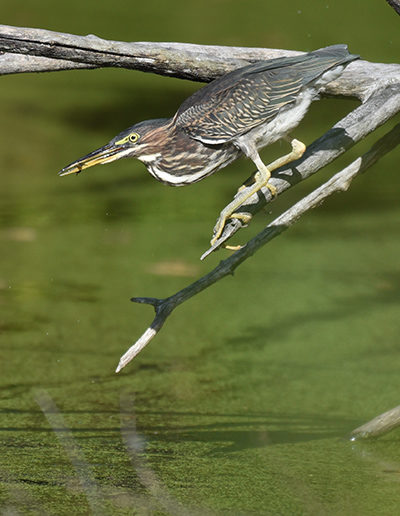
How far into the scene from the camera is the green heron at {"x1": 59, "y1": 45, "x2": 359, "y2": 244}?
1541 mm

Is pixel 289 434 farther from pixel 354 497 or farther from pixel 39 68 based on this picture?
pixel 39 68

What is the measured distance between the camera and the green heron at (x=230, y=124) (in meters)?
1.54

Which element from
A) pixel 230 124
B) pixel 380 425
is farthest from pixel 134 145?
pixel 380 425

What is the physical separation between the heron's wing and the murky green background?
64 cm

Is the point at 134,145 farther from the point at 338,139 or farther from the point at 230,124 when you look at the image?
the point at 338,139

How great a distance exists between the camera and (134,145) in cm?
155

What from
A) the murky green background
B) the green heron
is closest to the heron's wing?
the green heron

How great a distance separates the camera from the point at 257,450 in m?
1.94

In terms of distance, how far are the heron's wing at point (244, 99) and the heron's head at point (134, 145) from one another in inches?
1.5

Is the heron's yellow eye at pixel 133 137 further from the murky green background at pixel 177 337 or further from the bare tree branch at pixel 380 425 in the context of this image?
the bare tree branch at pixel 380 425

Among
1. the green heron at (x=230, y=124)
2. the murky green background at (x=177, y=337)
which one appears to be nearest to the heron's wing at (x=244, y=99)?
the green heron at (x=230, y=124)

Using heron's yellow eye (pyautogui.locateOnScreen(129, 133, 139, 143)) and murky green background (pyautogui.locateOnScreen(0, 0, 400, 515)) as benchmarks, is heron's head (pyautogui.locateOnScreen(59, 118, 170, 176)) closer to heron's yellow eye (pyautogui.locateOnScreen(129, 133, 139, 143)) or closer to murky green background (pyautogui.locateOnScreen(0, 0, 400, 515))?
heron's yellow eye (pyautogui.locateOnScreen(129, 133, 139, 143))

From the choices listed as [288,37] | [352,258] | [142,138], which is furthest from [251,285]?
[288,37]

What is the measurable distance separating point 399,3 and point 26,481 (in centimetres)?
114
